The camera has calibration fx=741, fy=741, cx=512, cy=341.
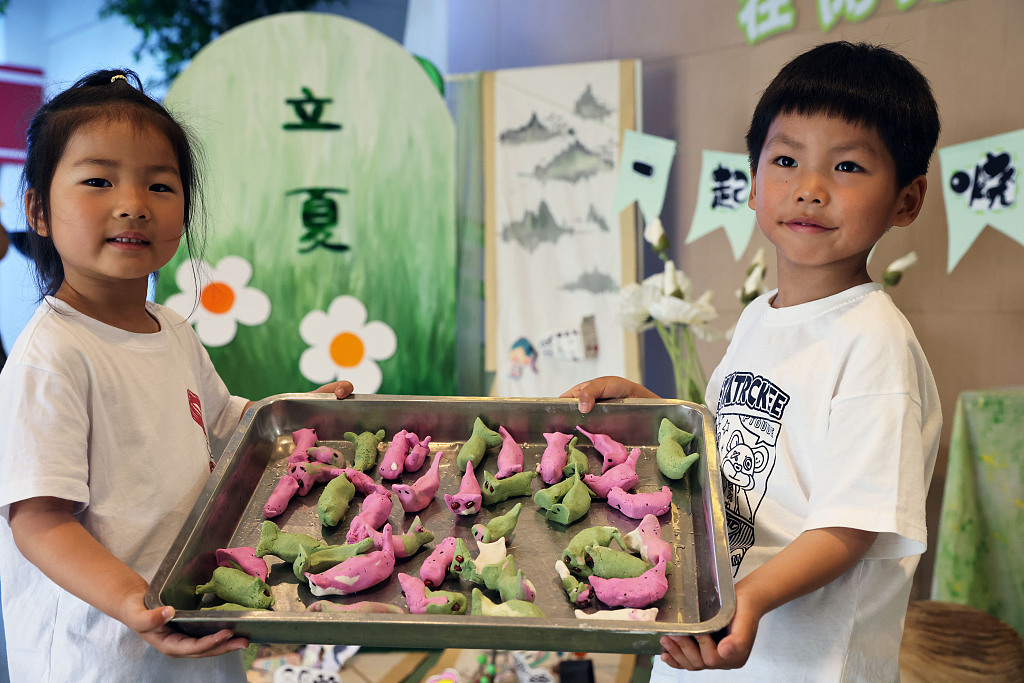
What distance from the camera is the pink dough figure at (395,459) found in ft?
3.27

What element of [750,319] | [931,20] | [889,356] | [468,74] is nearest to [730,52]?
[931,20]

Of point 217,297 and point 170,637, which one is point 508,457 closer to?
point 170,637

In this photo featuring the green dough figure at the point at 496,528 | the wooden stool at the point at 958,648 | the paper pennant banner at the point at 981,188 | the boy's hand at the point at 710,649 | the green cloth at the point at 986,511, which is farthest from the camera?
the paper pennant banner at the point at 981,188

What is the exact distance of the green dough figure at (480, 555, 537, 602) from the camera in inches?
30.4

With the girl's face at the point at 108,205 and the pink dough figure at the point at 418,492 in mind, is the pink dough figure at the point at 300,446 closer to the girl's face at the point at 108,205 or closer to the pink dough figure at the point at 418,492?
the pink dough figure at the point at 418,492

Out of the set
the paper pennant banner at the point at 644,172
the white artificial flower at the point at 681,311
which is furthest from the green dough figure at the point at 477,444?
the paper pennant banner at the point at 644,172

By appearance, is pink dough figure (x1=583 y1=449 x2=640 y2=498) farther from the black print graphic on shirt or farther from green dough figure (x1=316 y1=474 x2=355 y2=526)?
green dough figure (x1=316 y1=474 x2=355 y2=526)

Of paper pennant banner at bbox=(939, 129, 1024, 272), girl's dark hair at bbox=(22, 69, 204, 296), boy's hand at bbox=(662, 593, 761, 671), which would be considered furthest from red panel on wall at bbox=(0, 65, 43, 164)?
paper pennant banner at bbox=(939, 129, 1024, 272)

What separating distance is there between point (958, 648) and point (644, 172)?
154 cm

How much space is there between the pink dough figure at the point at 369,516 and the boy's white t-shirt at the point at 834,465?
1.42ft

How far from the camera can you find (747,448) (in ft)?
3.02

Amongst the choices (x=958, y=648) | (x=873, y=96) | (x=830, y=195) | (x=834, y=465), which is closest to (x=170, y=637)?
(x=834, y=465)

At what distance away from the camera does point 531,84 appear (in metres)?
2.44

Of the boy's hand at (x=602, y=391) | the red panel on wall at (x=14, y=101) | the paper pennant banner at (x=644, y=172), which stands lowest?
the boy's hand at (x=602, y=391)
